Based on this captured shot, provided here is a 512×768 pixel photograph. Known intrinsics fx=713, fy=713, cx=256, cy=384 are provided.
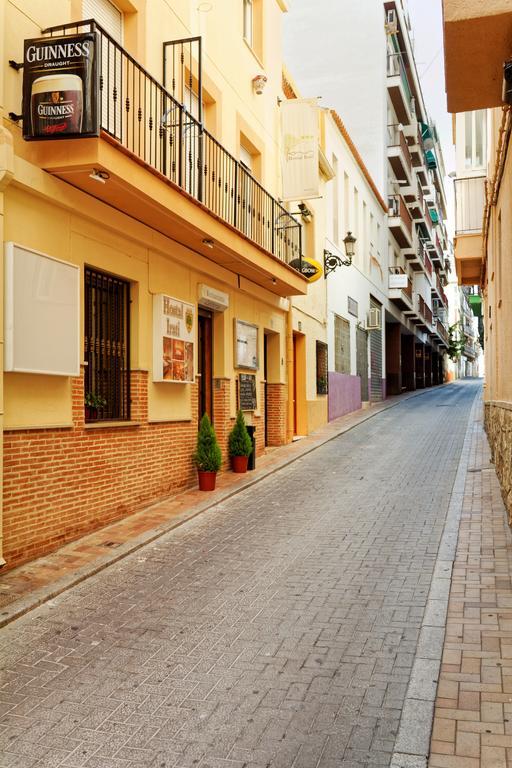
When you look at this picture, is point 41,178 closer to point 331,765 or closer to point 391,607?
point 391,607

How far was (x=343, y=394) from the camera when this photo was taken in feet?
76.2

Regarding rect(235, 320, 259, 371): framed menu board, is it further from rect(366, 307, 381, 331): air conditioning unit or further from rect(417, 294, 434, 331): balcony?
rect(417, 294, 434, 331): balcony

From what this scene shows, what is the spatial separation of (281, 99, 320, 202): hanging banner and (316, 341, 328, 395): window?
559 cm

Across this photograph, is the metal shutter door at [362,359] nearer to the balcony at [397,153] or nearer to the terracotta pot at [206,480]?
the balcony at [397,153]

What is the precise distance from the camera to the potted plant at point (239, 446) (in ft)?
41.5

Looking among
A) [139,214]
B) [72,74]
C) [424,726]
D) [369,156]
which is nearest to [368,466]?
[139,214]

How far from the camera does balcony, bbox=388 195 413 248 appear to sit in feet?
109

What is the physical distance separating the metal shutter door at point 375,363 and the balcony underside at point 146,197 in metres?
16.9

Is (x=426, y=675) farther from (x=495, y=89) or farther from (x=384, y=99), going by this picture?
(x=384, y=99)

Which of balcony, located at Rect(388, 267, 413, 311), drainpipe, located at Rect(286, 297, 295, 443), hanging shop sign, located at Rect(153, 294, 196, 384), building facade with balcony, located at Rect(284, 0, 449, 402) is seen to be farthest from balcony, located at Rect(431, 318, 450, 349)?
hanging shop sign, located at Rect(153, 294, 196, 384)

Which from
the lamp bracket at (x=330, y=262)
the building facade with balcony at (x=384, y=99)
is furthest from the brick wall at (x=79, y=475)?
the building facade with balcony at (x=384, y=99)

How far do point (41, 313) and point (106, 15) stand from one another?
4517mm

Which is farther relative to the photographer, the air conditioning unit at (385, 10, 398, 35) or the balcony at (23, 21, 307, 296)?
the air conditioning unit at (385, 10, 398, 35)

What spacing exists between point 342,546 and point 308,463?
20.6ft
